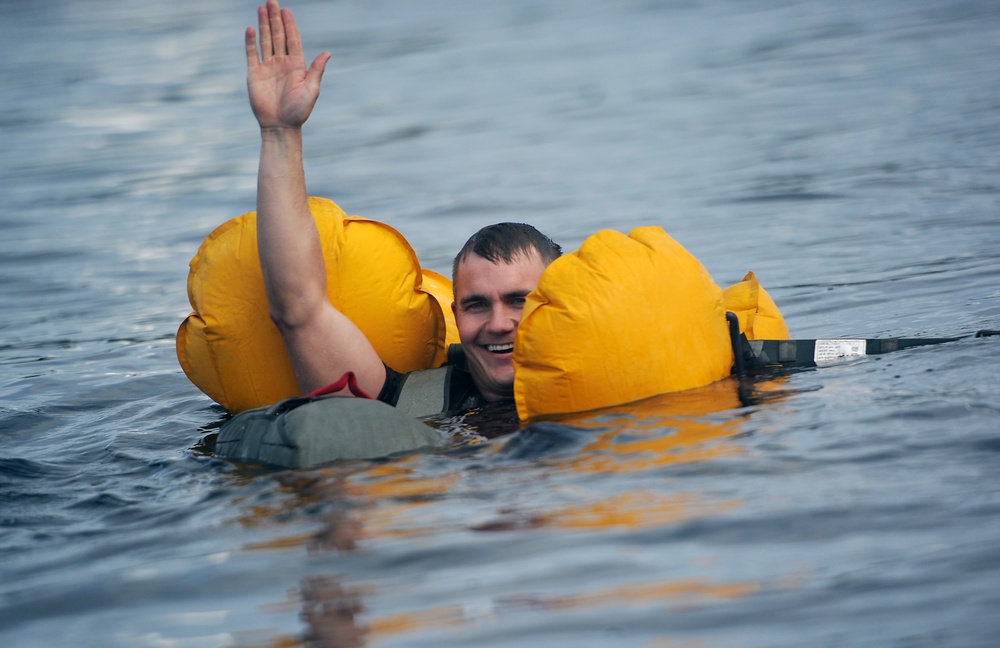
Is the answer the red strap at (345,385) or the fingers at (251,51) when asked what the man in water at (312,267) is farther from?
the red strap at (345,385)

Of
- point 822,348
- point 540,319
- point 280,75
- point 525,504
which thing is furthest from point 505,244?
point 525,504

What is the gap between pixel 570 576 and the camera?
10.5 ft

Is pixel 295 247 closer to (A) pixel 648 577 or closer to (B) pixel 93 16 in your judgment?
(A) pixel 648 577

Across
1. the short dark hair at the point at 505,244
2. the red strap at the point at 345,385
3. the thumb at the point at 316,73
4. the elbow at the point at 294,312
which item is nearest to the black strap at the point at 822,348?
the short dark hair at the point at 505,244

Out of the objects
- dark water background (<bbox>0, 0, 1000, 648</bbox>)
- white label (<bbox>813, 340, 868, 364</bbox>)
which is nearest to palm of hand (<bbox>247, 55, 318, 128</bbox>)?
dark water background (<bbox>0, 0, 1000, 648</bbox>)

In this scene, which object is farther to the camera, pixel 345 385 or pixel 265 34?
pixel 265 34

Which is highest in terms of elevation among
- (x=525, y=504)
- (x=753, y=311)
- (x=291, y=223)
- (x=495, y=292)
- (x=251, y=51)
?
(x=251, y=51)

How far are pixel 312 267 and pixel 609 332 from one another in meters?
1.14

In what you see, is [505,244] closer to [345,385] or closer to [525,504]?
[345,385]

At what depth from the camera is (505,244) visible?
16.4 feet

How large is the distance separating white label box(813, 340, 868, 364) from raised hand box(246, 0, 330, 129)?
7.48ft

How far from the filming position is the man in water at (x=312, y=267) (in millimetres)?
4652

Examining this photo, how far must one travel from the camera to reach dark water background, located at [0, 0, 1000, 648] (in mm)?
3111

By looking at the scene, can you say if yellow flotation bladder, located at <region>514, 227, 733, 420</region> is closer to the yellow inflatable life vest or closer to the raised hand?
the yellow inflatable life vest
